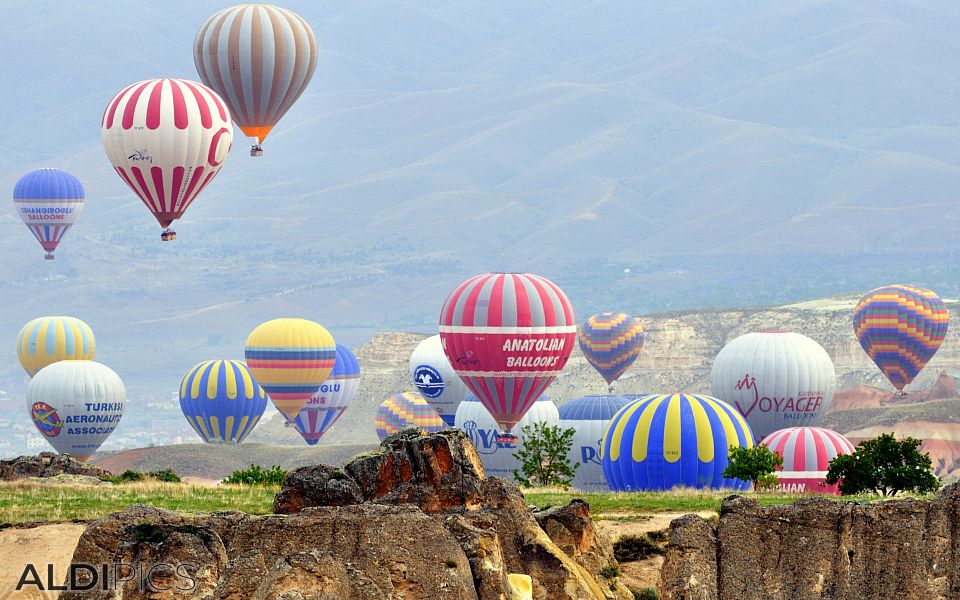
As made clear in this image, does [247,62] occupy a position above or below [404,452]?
above

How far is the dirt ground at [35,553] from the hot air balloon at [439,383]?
79.0 meters

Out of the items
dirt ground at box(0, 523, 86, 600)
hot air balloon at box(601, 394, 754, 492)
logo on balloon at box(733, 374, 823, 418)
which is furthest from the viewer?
logo on balloon at box(733, 374, 823, 418)

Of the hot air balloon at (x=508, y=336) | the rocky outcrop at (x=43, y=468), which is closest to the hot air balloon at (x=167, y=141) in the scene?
the hot air balloon at (x=508, y=336)

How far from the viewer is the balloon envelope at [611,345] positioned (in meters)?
148

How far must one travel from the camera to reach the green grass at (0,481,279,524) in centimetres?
4125

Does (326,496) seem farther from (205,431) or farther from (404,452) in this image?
(205,431)

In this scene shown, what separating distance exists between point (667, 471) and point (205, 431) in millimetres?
63419

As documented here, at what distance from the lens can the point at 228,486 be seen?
53.4 metres

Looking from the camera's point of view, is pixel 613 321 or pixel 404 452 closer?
pixel 404 452

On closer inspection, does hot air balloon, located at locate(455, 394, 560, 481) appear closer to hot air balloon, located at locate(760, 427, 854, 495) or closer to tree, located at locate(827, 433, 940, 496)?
hot air balloon, located at locate(760, 427, 854, 495)

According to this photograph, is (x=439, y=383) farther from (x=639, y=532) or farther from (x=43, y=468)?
(x=639, y=532)

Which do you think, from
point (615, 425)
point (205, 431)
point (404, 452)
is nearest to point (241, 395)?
point (205, 431)

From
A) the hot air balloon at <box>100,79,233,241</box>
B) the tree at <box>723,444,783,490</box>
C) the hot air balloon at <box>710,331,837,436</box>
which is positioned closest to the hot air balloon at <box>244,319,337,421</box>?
the hot air balloon at <box>710,331,837,436</box>

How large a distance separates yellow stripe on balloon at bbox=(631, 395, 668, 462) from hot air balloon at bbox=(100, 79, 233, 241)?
23.1 metres
